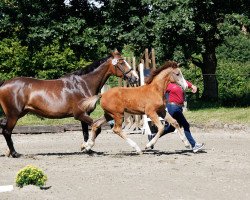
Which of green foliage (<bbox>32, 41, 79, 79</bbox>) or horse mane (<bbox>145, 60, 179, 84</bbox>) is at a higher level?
horse mane (<bbox>145, 60, 179, 84</bbox>)

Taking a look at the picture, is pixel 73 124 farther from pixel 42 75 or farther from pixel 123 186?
pixel 123 186

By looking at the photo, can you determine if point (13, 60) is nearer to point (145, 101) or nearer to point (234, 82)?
point (234, 82)

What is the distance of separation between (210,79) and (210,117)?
19.5 feet

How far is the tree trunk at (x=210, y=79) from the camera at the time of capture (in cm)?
2944

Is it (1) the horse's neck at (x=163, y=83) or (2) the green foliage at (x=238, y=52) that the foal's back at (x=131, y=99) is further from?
(2) the green foliage at (x=238, y=52)

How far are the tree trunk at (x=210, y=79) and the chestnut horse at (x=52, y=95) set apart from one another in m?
15.0

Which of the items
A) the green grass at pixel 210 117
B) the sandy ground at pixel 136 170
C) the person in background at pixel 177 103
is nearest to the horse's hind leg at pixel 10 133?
the sandy ground at pixel 136 170

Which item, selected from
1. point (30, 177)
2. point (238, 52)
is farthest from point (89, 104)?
point (238, 52)

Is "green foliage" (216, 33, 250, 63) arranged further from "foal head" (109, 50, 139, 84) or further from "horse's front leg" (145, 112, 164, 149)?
"horse's front leg" (145, 112, 164, 149)

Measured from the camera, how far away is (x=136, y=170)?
38.1ft

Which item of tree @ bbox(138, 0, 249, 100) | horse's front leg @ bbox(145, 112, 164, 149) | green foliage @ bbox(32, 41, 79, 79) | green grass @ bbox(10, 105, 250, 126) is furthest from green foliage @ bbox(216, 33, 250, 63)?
horse's front leg @ bbox(145, 112, 164, 149)

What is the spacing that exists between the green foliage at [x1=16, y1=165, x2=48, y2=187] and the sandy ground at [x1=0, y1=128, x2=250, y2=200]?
0.35ft

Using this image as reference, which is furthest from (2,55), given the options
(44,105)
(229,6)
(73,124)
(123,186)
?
(123,186)

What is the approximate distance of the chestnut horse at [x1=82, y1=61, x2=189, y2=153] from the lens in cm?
1405
